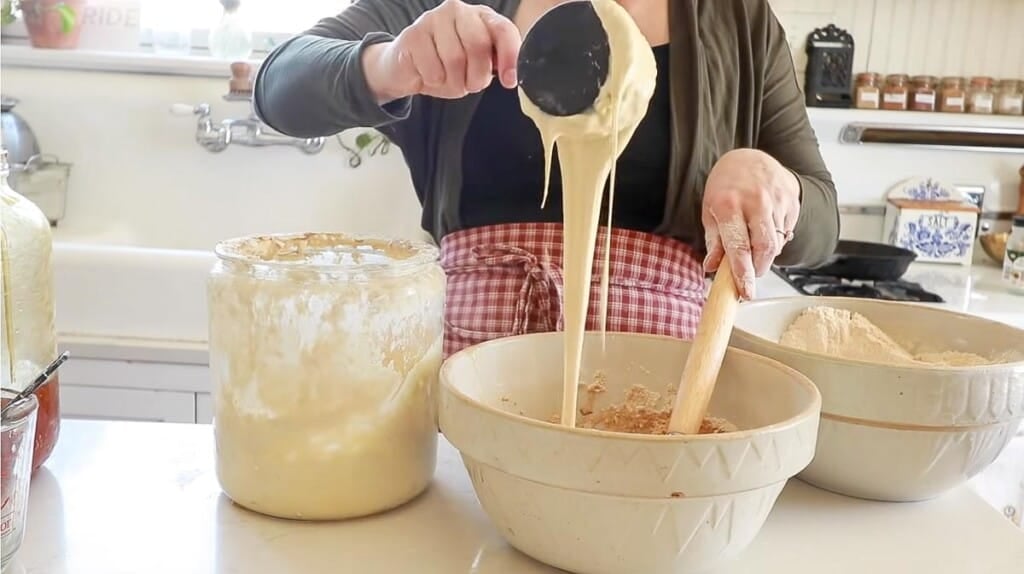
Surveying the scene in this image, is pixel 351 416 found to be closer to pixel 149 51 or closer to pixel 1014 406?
pixel 1014 406

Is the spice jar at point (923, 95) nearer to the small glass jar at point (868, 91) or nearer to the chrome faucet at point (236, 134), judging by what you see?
the small glass jar at point (868, 91)

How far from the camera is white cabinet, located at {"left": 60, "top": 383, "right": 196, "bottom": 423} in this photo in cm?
145

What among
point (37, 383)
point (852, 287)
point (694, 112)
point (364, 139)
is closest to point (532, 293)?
point (694, 112)

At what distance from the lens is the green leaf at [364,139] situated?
1832 mm

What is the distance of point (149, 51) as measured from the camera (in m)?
2.02

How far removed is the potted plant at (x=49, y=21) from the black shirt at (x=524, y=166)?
4.35 ft

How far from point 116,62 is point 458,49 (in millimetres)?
1433

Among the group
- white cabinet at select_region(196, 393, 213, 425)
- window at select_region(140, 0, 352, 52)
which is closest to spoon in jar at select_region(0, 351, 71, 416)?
white cabinet at select_region(196, 393, 213, 425)

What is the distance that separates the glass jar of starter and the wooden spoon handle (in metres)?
1.27

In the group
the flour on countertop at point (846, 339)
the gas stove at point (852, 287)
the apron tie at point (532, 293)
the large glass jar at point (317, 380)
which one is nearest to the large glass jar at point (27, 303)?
the large glass jar at point (317, 380)

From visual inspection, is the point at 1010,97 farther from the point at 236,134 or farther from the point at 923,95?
the point at 236,134

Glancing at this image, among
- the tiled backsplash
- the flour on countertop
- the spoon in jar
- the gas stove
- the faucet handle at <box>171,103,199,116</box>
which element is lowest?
the gas stove

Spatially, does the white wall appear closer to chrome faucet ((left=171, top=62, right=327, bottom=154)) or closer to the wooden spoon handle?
chrome faucet ((left=171, top=62, right=327, bottom=154))

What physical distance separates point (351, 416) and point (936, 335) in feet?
1.53
